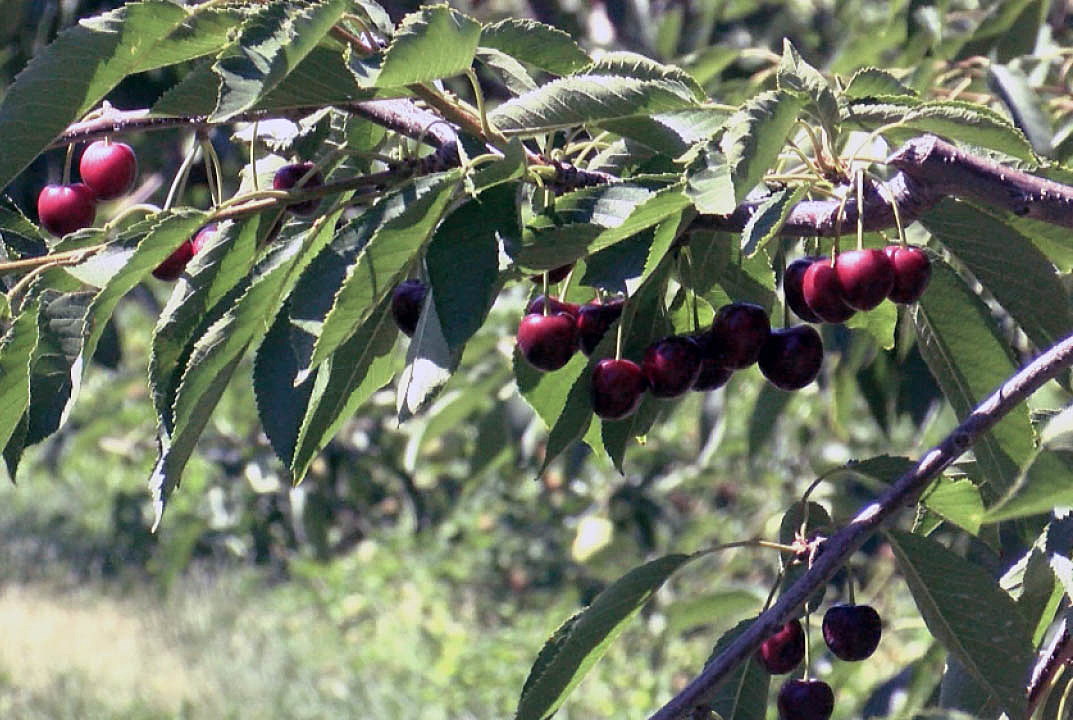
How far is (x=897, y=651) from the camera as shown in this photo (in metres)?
5.02

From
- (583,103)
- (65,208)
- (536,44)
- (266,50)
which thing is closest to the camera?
(266,50)

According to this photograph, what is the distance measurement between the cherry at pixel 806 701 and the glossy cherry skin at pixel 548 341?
327 millimetres

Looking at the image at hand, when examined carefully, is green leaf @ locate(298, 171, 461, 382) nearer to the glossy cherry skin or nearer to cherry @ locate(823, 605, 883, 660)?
the glossy cherry skin

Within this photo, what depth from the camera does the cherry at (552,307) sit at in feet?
3.47

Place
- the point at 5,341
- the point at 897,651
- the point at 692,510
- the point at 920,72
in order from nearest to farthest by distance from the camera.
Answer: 1. the point at 5,341
2. the point at 920,72
3. the point at 897,651
4. the point at 692,510

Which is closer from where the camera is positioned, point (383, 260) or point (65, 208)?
point (383, 260)

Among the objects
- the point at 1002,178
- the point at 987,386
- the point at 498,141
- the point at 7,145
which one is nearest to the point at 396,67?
the point at 498,141

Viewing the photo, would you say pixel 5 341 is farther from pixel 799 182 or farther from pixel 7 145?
pixel 799 182

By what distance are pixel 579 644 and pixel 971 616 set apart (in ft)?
0.95

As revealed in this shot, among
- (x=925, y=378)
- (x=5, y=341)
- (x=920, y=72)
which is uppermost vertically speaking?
(x=5, y=341)

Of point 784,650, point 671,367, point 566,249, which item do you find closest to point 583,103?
point 566,249

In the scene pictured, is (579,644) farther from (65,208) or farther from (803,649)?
(65,208)

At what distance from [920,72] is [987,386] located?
92 centimetres

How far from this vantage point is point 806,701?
1.10 m
